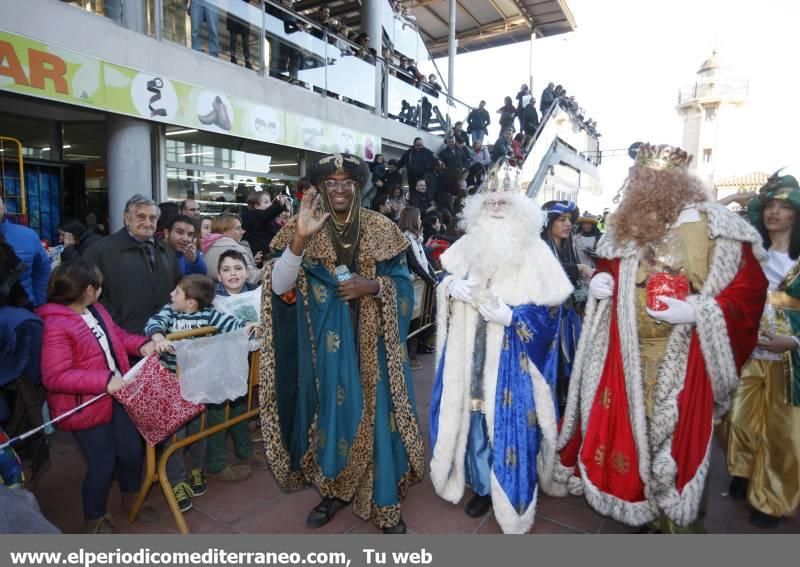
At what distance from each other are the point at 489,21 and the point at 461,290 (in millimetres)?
23819

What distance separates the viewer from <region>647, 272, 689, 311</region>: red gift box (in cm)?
229

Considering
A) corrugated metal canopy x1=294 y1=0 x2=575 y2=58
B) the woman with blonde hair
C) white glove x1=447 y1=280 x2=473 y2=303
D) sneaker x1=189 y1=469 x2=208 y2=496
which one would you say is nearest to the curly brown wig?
white glove x1=447 y1=280 x2=473 y2=303

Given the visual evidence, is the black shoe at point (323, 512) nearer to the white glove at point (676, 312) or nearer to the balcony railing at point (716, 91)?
the white glove at point (676, 312)

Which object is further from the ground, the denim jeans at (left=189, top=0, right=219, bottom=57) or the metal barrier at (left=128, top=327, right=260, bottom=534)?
the denim jeans at (left=189, top=0, right=219, bottom=57)

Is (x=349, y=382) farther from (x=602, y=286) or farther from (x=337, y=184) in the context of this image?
(x=602, y=286)

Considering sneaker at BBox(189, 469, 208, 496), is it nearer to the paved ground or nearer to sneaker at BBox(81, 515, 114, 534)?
the paved ground

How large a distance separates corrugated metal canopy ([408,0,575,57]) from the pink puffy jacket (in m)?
20.5

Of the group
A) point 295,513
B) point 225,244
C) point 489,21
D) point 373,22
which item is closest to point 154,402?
point 295,513

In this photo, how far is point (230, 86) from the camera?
8516 mm

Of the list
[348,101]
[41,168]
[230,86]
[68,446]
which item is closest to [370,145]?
[348,101]

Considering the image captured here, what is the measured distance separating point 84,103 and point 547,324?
6550 mm

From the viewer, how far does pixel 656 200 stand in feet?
7.98

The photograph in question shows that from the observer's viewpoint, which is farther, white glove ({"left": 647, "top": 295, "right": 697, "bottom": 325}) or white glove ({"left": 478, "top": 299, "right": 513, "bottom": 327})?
white glove ({"left": 478, "top": 299, "right": 513, "bottom": 327})

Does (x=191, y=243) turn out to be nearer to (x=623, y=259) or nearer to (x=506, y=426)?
(x=506, y=426)
